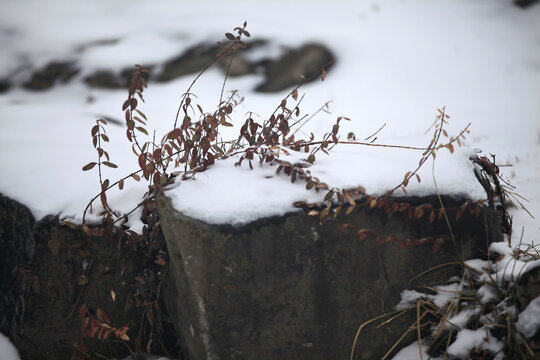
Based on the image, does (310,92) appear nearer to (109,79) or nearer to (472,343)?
(109,79)

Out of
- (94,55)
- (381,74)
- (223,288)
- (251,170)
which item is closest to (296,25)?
(381,74)

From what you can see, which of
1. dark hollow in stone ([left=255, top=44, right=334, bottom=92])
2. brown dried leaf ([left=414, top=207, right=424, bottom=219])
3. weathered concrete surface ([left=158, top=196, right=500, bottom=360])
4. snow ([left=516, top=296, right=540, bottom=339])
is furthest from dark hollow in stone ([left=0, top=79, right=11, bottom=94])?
snow ([left=516, top=296, right=540, bottom=339])

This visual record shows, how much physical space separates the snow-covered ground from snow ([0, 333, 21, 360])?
2.25ft

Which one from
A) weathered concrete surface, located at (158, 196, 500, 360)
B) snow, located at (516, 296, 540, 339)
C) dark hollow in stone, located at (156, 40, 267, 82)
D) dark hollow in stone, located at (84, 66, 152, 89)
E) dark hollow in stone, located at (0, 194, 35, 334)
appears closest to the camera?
snow, located at (516, 296, 540, 339)

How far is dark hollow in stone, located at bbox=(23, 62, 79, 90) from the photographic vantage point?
5.99 m

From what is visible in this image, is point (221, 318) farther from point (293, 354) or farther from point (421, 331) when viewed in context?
point (421, 331)

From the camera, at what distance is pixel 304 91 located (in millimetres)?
5898

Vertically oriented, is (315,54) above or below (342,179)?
above

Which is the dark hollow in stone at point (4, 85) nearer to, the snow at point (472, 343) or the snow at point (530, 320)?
the snow at point (472, 343)

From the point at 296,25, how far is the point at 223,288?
6.41 metres

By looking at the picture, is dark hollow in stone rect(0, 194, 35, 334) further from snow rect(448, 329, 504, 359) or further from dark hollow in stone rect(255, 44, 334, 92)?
dark hollow in stone rect(255, 44, 334, 92)

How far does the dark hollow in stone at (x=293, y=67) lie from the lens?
5938 mm

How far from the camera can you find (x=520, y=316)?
58.2 inches

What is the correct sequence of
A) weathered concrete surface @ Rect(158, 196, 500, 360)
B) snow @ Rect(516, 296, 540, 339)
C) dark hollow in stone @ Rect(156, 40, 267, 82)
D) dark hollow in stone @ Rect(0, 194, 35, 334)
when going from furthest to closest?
dark hollow in stone @ Rect(156, 40, 267, 82) → dark hollow in stone @ Rect(0, 194, 35, 334) → weathered concrete surface @ Rect(158, 196, 500, 360) → snow @ Rect(516, 296, 540, 339)
